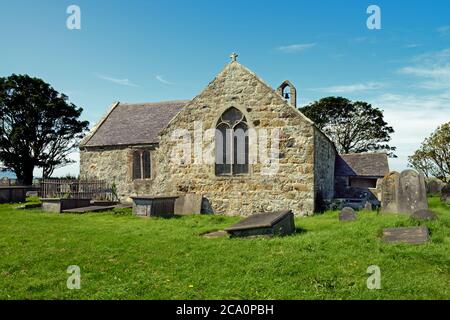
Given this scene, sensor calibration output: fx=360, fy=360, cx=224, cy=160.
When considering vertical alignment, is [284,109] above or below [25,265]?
above

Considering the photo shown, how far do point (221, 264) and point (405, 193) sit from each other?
8539 mm

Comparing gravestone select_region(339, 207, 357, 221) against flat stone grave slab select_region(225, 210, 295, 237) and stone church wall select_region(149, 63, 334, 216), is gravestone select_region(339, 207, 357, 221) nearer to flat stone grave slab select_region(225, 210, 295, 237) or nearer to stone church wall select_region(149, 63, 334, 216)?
stone church wall select_region(149, 63, 334, 216)

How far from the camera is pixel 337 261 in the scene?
7699 millimetres

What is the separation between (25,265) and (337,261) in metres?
6.87

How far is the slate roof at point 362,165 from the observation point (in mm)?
26359

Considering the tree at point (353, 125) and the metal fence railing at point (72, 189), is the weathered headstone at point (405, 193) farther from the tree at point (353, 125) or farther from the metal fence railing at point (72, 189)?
the tree at point (353, 125)

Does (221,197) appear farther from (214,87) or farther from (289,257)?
(289,257)

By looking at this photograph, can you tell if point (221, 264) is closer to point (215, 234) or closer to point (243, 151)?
point (215, 234)

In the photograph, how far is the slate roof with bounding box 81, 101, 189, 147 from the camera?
74.1ft

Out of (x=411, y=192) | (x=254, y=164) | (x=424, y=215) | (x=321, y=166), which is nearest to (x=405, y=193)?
(x=411, y=192)

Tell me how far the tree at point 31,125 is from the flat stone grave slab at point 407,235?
37.2 m

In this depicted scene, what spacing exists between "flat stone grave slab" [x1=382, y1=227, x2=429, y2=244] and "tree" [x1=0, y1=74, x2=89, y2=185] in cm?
3721

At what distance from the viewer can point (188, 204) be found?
17406mm
